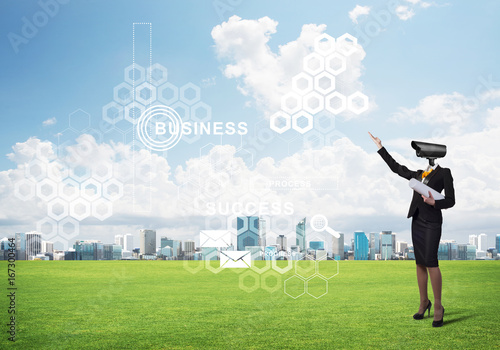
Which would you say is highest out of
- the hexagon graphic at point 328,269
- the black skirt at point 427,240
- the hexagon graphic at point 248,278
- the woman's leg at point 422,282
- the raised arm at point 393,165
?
the raised arm at point 393,165

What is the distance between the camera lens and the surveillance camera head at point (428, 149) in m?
6.02

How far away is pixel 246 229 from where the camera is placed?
36.4 feet

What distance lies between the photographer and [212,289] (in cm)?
966

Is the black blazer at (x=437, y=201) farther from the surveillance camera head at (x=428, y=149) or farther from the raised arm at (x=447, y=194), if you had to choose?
the surveillance camera head at (x=428, y=149)

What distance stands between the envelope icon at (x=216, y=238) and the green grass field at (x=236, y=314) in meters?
0.89

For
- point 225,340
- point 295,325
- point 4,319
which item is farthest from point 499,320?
point 4,319

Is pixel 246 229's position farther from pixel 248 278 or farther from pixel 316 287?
pixel 316 287

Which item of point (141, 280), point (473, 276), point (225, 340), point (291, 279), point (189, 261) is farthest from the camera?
point (189, 261)

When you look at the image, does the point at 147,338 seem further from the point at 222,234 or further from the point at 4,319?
the point at 222,234

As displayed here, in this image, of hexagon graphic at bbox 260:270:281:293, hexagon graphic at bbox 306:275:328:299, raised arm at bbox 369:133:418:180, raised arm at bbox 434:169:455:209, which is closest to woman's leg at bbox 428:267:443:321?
raised arm at bbox 434:169:455:209

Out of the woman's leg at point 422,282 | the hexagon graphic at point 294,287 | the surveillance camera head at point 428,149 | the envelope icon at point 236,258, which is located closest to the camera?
the surveillance camera head at point 428,149

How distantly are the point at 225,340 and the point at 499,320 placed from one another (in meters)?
3.93

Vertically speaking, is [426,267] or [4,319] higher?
[426,267]

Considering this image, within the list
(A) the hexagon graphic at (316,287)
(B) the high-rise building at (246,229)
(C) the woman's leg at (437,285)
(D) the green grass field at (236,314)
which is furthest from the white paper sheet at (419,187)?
(B) the high-rise building at (246,229)
